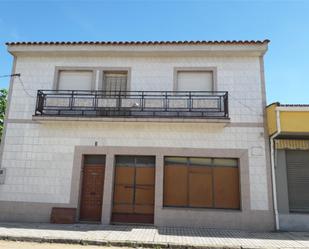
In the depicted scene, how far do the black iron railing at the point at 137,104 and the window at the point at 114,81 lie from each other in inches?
20.1

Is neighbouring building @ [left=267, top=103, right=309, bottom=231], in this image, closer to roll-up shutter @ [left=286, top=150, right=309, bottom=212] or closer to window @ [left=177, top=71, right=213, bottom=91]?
roll-up shutter @ [left=286, top=150, right=309, bottom=212]

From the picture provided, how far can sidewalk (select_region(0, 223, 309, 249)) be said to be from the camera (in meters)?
7.67

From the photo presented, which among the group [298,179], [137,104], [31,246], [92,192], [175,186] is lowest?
[31,246]

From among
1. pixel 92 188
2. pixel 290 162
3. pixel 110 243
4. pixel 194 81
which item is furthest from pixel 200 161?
pixel 110 243

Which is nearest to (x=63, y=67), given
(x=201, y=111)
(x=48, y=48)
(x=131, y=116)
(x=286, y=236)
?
(x=48, y=48)

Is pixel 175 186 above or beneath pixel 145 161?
beneath

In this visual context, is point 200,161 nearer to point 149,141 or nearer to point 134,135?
point 149,141

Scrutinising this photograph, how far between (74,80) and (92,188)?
4535 mm

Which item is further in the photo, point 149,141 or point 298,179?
point 149,141

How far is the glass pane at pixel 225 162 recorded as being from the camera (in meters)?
10.4

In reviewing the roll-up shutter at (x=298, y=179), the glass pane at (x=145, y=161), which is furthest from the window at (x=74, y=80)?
the roll-up shutter at (x=298, y=179)

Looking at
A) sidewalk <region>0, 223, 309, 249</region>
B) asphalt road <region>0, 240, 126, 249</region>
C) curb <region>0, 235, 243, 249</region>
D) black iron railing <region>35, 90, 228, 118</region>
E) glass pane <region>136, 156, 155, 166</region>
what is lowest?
asphalt road <region>0, 240, 126, 249</region>

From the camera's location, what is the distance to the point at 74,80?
11.4m

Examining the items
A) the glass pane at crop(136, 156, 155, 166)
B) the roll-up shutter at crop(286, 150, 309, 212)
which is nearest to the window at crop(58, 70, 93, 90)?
the glass pane at crop(136, 156, 155, 166)
